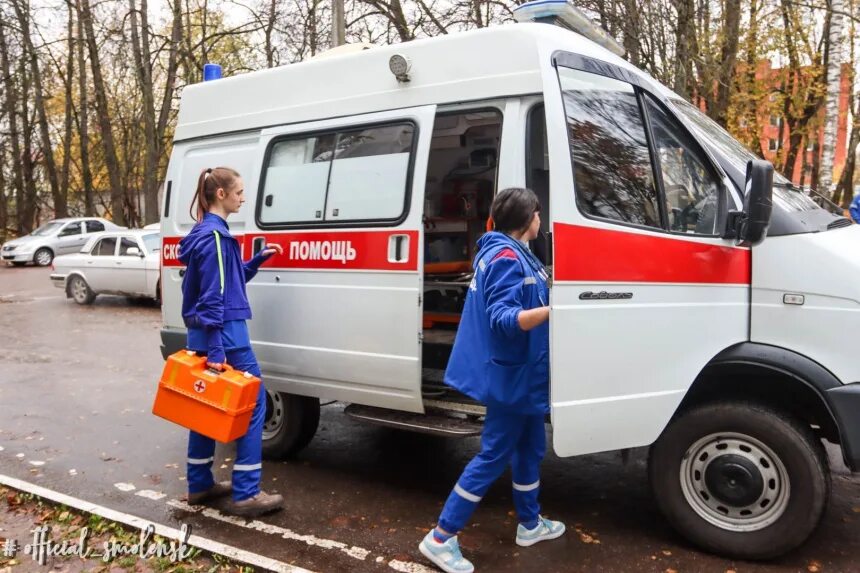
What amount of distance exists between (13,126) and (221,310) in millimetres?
34545

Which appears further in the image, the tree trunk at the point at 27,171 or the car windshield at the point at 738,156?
the tree trunk at the point at 27,171

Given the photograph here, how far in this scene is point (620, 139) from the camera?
3.93 meters

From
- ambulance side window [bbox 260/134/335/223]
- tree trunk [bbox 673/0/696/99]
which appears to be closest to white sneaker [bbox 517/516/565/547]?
ambulance side window [bbox 260/134/335/223]

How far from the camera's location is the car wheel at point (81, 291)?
15.7m

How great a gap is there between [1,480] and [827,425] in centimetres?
510

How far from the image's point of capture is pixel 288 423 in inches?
216

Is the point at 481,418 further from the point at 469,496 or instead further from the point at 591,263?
the point at 591,263

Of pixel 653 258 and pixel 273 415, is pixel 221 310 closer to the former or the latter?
pixel 273 415

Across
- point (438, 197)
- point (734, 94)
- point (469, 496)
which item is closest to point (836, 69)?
point (734, 94)

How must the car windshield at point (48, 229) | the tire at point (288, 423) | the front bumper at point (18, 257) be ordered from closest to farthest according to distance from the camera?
the tire at point (288, 423)
the front bumper at point (18, 257)
the car windshield at point (48, 229)

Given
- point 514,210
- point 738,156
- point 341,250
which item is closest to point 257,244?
point 341,250

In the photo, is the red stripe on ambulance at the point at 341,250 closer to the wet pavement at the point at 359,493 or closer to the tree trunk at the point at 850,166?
the wet pavement at the point at 359,493

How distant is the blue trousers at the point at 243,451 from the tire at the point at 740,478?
228 centimetres

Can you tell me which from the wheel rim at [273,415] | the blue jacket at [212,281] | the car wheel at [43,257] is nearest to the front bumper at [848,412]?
the blue jacket at [212,281]
